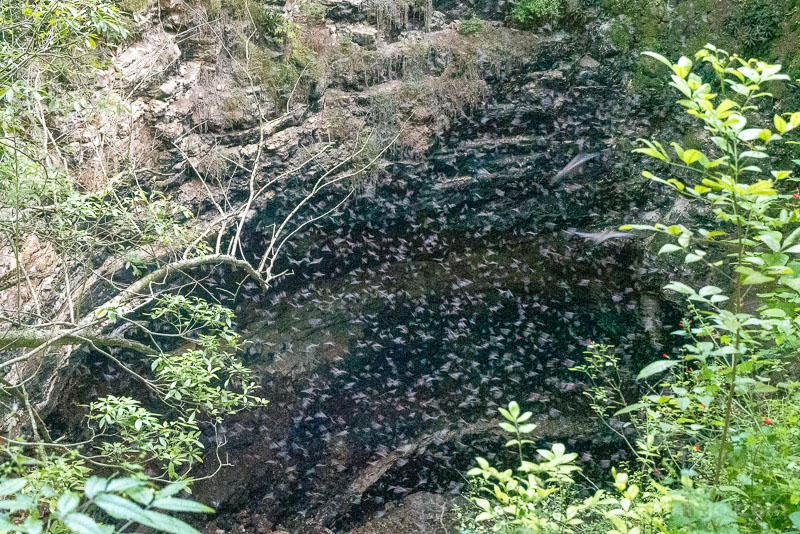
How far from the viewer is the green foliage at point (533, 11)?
585 cm

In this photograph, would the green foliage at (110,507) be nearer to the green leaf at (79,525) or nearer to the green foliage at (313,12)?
the green leaf at (79,525)

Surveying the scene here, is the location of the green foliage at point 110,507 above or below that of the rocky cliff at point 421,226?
above

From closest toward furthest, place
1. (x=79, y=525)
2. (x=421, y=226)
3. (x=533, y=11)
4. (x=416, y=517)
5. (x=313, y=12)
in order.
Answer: (x=79, y=525) → (x=313, y=12) → (x=533, y=11) → (x=416, y=517) → (x=421, y=226)

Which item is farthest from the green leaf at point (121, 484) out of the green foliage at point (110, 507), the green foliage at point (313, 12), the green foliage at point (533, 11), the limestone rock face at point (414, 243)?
the green foliage at point (533, 11)

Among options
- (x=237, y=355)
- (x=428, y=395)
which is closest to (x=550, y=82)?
(x=428, y=395)

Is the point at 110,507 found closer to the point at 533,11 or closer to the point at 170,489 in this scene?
the point at 170,489

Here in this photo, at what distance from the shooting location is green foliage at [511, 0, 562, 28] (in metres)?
5.85

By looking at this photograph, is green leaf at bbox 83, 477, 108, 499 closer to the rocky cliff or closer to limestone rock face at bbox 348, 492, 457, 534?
the rocky cliff

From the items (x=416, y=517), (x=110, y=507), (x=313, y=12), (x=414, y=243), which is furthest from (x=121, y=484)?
(x=416, y=517)

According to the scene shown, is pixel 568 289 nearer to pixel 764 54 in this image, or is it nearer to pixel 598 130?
pixel 598 130

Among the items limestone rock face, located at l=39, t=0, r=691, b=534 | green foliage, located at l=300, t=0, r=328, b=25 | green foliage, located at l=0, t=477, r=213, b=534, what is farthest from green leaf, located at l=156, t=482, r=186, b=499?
green foliage, located at l=300, t=0, r=328, b=25

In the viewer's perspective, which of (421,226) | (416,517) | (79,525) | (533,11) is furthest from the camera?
(421,226)

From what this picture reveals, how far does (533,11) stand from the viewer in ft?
19.2

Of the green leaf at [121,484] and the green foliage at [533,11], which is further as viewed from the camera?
the green foliage at [533,11]
